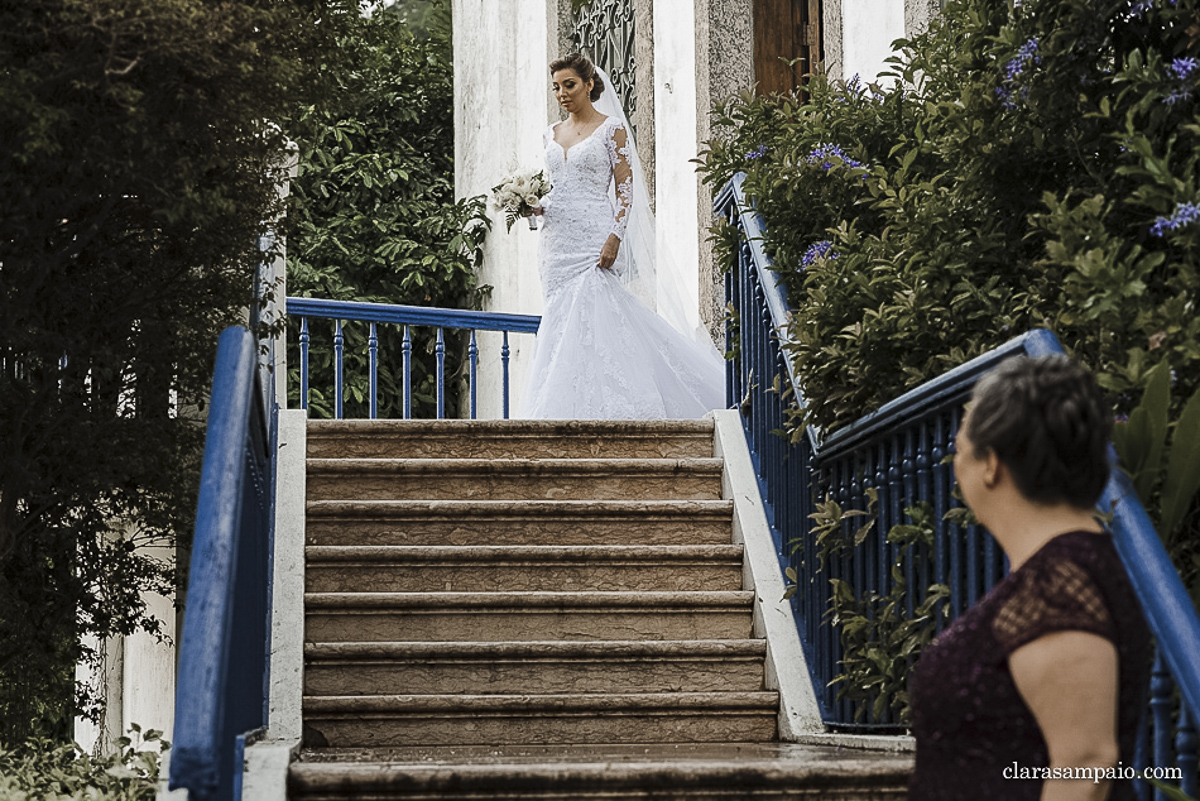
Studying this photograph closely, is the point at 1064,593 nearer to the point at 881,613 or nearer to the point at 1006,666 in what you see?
the point at 1006,666

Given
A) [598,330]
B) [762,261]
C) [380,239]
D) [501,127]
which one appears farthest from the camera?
[380,239]

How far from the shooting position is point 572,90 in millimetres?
7973

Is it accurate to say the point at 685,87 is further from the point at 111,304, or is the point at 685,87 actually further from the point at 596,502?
the point at 111,304

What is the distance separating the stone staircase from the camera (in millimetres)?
3730

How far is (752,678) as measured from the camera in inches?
193

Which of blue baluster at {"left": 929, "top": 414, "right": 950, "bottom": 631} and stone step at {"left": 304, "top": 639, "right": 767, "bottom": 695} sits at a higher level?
blue baluster at {"left": 929, "top": 414, "right": 950, "bottom": 631}

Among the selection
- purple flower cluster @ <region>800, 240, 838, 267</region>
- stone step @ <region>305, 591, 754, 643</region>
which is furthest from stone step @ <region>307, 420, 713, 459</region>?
purple flower cluster @ <region>800, 240, 838, 267</region>

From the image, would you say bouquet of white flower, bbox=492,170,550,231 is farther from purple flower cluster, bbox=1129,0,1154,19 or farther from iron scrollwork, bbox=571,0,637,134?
purple flower cluster, bbox=1129,0,1154,19

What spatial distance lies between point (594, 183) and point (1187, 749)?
5798 mm

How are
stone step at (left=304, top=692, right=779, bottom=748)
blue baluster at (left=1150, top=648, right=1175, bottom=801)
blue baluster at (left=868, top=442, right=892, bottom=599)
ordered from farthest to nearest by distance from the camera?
stone step at (left=304, top=692, right=779, bottom=748)
blue baluster at (left=868, top=442, right=892, bottom=599)
blue baluster at (left=1150, top=648, right=1175, bottom=801)

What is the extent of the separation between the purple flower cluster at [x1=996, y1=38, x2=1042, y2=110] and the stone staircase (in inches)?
70.6

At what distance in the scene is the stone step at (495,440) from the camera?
6.02 meters

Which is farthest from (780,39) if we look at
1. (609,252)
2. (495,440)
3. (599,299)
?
(495,440)

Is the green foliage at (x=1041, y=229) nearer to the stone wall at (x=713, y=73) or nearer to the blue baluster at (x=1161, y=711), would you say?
the blue baluster at (x=1161, y=711)
